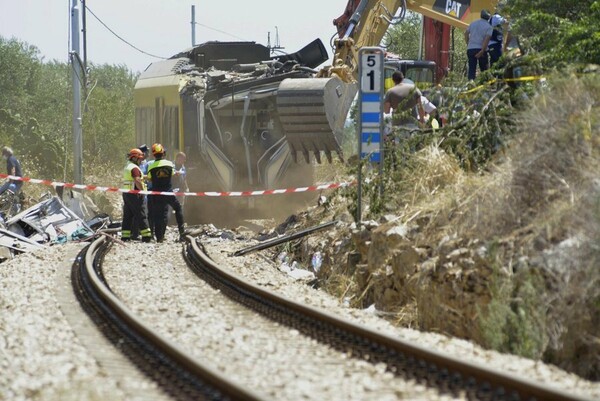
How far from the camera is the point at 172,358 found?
29.1 ft

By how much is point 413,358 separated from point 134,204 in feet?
43.2

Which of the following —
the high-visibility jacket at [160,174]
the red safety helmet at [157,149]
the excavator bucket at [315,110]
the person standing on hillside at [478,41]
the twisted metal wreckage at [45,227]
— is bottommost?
the twisted metal wreckage at [45,227]

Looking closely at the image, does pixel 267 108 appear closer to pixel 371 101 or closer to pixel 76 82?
pixel 76 82

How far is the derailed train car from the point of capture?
2440cm

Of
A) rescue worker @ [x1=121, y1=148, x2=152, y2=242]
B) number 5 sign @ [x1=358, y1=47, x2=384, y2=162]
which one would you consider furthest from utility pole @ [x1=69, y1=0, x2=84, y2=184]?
number 5 sign @ [x1=358, y1=47, x2=384, y2=162]

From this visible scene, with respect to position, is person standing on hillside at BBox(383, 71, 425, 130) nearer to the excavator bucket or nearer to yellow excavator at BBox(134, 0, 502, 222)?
A: the excavator bucket

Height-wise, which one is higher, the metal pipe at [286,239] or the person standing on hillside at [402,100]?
the person standing on hillside at [402,100]

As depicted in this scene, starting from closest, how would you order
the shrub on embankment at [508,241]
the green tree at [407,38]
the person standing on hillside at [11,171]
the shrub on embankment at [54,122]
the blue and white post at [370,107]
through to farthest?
the shrub on embankment at [508,241], the blue and white post at [370,107], the person standing on hillside at [11,171], the shrub on embankment at [54,122], the green tree at [407,38]

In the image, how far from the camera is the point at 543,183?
447 inches

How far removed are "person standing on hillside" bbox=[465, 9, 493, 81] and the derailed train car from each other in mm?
4624

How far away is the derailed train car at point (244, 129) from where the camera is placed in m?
24.4

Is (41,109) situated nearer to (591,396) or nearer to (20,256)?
(20,256)

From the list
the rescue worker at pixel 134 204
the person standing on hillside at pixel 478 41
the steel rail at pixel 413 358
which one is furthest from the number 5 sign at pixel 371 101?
the rescue worker at pixel 134 204

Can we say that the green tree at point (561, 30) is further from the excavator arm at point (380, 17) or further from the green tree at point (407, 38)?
the green tree at point (407, 38)
